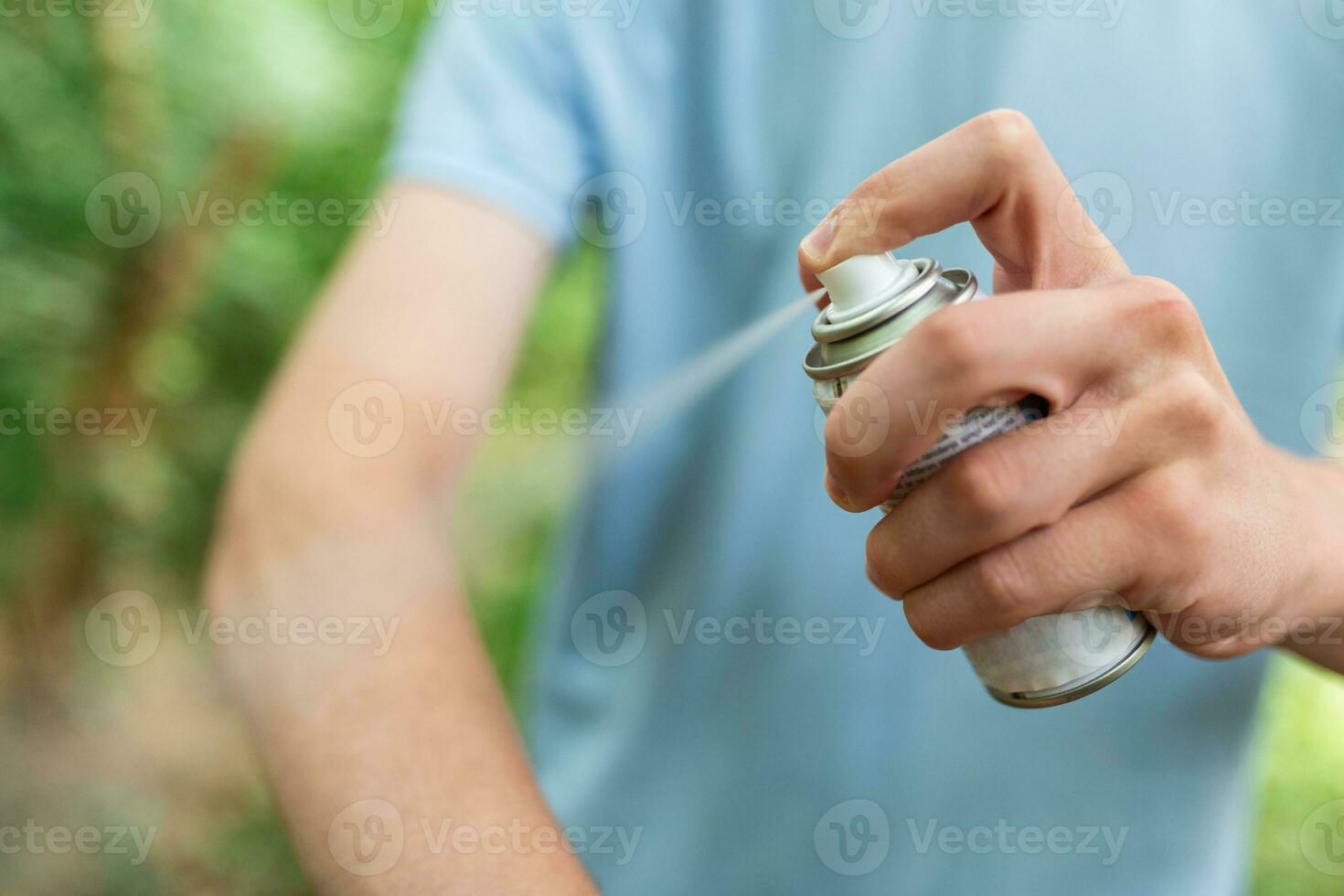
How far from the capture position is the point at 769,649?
1029 millimetres

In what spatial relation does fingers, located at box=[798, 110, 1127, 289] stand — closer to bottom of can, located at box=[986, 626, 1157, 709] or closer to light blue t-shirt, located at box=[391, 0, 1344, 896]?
bottom of can, located at box=[986, 626, 1157, 709]

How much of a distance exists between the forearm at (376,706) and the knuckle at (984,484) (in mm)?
412

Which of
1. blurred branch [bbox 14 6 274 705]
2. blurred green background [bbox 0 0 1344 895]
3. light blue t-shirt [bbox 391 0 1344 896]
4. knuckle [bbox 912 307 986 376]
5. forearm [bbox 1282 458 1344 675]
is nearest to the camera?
knuckle [bbox 912 307 986 376]

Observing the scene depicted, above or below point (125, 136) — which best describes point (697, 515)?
below

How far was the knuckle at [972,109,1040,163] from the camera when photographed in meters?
0.60

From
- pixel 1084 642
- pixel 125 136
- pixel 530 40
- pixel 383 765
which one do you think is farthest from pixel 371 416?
pixel 125 136

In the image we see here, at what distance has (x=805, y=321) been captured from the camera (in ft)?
3.43

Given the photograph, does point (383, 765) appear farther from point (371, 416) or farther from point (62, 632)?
point (62, 632)

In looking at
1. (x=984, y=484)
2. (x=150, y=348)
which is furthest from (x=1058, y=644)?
(x=150, y=348)

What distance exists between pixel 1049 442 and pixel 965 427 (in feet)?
0.15

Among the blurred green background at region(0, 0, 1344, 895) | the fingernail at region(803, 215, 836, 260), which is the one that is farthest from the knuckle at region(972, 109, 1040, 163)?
the blurred green background at region(0, 0, 1344, 895)

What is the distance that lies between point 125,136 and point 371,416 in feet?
3.67

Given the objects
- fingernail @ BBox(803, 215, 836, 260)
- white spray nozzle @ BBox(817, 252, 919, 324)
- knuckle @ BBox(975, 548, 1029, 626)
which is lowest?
knuckle @ BBox(975, 548, 1029, 626)

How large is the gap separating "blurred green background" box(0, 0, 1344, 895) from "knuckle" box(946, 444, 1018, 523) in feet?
3.21
